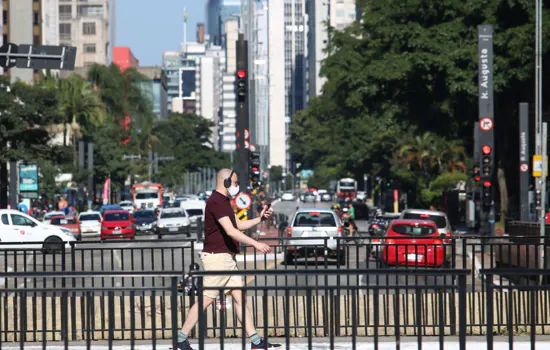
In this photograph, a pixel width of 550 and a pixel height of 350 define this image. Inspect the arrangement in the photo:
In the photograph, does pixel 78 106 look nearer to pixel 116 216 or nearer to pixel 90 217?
pixel 90 217

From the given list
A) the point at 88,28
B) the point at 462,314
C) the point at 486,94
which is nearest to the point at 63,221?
the point at 486,94

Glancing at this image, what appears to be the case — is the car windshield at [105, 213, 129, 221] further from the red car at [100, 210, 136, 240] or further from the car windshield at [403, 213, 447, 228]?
the car windshield at [403, 213, 447, 228]

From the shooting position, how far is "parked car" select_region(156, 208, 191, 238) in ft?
173

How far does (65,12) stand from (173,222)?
129m

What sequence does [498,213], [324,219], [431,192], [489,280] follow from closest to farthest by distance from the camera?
[489,280]
[324,219]
[498,213]
[431,192]

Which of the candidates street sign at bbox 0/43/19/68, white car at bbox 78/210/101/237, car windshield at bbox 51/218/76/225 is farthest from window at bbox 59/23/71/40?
street sign at bbox 0/43/19/68

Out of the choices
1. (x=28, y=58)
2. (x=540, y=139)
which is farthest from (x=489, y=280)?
(x=540, y=139)

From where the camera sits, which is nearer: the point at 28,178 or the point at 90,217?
the point at 90,217

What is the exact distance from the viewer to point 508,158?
187ft

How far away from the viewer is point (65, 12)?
176125 mm

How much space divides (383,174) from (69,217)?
34.5 meters

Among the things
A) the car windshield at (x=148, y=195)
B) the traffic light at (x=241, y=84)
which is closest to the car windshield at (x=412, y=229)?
the traffic light at (x=241, y=84)

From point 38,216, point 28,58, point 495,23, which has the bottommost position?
point 38,216

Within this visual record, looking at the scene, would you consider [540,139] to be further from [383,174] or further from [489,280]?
[383,174]
